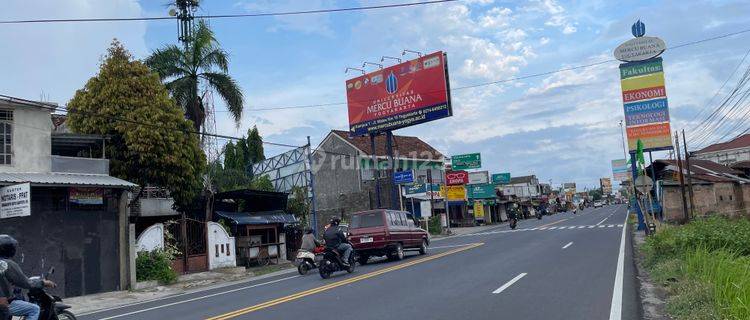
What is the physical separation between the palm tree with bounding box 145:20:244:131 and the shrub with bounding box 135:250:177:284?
903 centimetres

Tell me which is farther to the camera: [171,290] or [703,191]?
[703,191]

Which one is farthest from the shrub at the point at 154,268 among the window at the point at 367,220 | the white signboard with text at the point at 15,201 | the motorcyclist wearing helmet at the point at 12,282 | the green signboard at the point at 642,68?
the green signboard at the point at 642,68

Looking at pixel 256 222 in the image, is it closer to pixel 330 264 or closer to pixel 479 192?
pixel 330 264

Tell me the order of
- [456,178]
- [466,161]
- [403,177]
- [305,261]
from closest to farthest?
[305,261], [403,177], [456,178], [466,161]

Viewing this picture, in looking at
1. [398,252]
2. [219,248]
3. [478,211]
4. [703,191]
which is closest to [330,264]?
[398,252]

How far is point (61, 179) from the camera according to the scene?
16.9 metres

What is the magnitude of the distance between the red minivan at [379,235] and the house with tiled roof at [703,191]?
23684 millimetres

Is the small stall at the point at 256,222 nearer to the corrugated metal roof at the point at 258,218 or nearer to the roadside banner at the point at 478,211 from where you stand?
the corrugated metal roof at the point at 258,218

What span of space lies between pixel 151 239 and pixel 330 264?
7693 mm

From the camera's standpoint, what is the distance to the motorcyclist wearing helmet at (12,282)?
733 centimetres

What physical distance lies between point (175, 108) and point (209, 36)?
606cm

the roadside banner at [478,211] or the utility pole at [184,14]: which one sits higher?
the utility pole at [184,14]

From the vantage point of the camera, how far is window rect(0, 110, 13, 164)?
16.8 metres

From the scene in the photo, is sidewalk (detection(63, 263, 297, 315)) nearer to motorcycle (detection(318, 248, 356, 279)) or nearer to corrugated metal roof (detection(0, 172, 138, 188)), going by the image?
corrugated metal roof (detection(0, 172, 138, 188))
